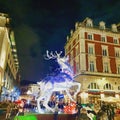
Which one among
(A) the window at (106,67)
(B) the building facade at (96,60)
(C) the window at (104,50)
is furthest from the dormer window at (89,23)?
(A) the window at (106,67)

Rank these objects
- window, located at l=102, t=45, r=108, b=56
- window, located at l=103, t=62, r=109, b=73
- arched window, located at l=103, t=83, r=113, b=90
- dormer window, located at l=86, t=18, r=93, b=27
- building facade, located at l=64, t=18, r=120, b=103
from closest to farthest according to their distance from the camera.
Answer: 1. building facade, located at l=64, t=18, r=120, b=103
2. arched window, located at l=103, t=83, r=113, b=90
3. window, located at l=103, t=62, r=109, b=73
4. window, located at l=102, t=45, r=108, b=56
5. dormer window, located at l=86, t=18, r=93, b=27

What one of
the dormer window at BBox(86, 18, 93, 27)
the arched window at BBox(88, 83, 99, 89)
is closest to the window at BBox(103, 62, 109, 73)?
the arched window at BBox(88, 83, 99, 89)

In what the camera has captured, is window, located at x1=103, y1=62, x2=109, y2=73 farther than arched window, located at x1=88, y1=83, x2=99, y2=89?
Yes

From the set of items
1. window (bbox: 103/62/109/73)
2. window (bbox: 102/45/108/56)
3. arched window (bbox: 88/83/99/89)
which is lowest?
arched window (bbox: 88/83/99/89)

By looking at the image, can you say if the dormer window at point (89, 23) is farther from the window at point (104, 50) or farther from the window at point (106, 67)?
the window at point (106, 67)

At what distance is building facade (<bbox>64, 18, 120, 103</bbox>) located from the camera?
32509 millimetres

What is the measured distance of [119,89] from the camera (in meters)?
34.2

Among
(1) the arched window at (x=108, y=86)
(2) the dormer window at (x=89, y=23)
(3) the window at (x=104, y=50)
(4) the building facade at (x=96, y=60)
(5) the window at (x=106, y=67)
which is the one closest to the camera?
(4) the building facade at (x=96, y=60)

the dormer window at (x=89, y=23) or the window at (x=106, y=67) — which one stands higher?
the dormer window at (x=89, y=23)

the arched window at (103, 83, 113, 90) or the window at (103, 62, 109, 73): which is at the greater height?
the window at (103, 62, 109, 73)

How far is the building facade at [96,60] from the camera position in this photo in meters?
32.5

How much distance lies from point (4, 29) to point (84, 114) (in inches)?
1274

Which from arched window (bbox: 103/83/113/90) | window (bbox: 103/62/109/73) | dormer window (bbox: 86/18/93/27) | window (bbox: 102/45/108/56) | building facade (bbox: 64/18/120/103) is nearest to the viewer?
building facade (bbox: 64/18/120/103)

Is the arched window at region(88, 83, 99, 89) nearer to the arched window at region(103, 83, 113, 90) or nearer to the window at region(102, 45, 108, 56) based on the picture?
the arched window at region(103, 83, 113, 90)
